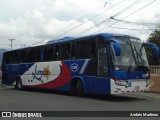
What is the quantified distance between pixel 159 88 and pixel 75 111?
1092cm

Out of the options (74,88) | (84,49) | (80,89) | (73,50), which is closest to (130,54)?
(84,49)

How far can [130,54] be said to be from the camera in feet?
58.6

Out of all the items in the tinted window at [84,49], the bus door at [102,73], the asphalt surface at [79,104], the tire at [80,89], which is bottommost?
the asphalt surface at [79,104]

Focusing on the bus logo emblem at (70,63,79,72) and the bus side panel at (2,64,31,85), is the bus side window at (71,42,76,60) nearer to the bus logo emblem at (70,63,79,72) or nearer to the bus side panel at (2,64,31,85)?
the bus logo emblem at (70,63,79,72)

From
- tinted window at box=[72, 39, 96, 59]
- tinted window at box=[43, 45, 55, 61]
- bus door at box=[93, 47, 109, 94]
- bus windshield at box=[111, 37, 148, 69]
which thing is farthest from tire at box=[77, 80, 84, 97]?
tinted window at box=[43, 45, 55, 61]

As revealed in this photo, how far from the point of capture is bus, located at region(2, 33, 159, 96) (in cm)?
1734

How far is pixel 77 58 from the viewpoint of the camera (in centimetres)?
2005

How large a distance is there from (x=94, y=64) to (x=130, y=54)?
182 cm

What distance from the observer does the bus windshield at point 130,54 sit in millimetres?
17406

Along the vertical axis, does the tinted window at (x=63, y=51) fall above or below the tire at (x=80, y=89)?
above

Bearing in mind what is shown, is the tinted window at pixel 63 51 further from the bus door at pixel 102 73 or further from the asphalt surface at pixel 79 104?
the bus door at pixel 102 73

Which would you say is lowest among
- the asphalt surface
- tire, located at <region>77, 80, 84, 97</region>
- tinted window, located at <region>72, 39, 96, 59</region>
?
the asphalt surface

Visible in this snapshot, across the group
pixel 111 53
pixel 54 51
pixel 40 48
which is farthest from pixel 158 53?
pixel 40 48

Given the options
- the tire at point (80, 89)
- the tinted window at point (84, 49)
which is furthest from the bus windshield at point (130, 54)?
the tire at point (80, 89)
